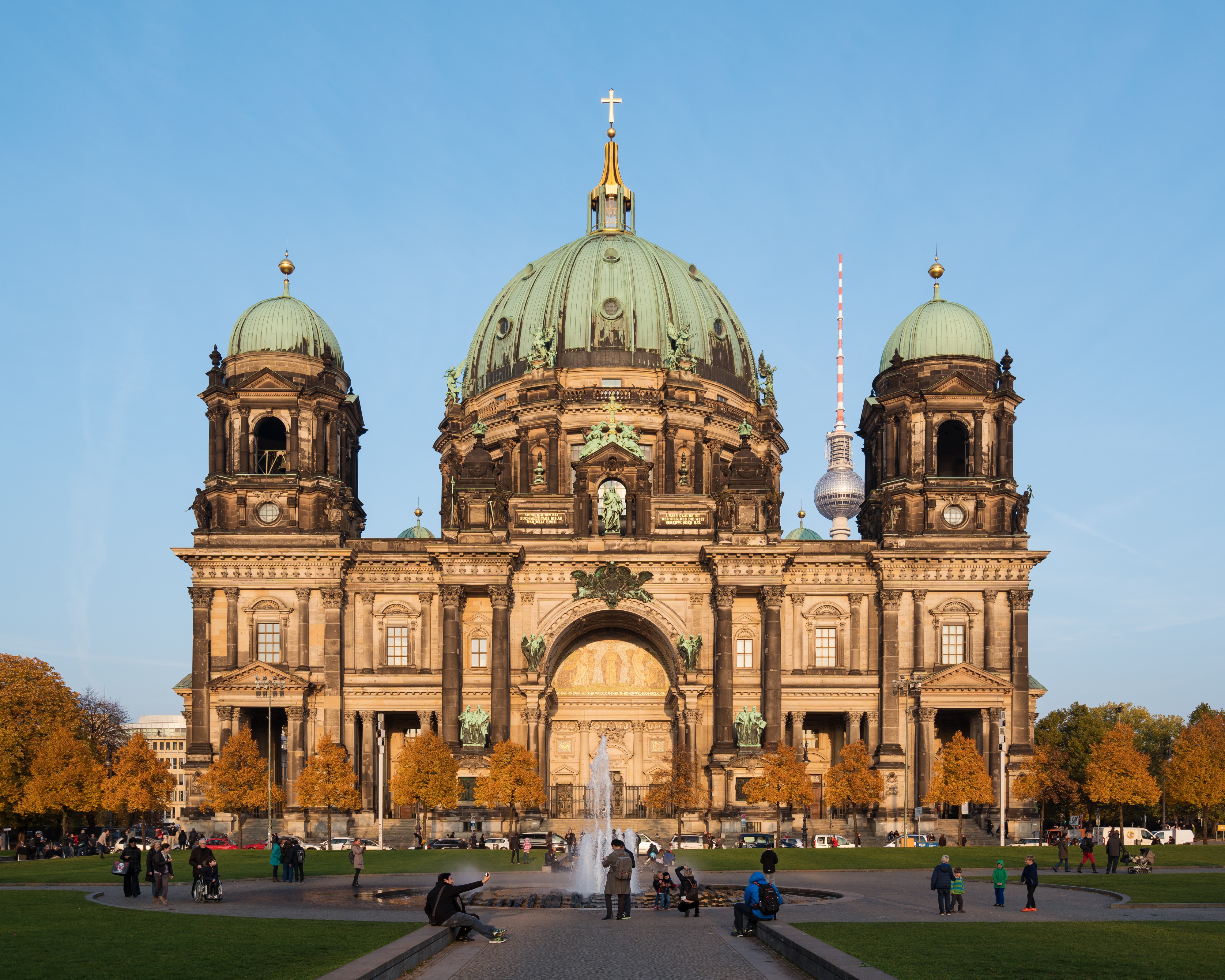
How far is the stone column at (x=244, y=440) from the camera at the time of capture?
273ft

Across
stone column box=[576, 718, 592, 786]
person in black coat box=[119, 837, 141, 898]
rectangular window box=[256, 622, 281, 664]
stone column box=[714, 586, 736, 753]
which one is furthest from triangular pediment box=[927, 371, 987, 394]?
person in black coat box=[119, 837, 141, 898]

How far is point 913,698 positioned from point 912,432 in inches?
635

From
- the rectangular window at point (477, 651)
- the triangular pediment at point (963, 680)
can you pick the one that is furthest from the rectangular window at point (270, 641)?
the triangular pediment at point (963, 680)

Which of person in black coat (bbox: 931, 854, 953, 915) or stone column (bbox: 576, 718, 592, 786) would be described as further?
stone column (bbox: 576, 718, 592, 786)

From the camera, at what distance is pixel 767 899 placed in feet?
95.1

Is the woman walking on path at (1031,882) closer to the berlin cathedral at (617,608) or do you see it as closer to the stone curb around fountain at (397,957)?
the stone curb around fountain at (397,957)

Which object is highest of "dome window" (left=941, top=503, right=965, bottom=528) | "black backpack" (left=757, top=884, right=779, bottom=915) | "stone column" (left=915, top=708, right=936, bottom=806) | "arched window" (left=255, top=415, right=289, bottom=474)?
"arched window" (left=255, top=415, right=289, bottom=474)

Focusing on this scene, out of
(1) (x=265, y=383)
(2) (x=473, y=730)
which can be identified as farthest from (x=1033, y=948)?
(1) (x=265, y=383)

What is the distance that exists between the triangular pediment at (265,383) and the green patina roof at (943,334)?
3737cm

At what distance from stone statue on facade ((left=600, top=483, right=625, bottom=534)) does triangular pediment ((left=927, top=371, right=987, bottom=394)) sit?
65.7 ft

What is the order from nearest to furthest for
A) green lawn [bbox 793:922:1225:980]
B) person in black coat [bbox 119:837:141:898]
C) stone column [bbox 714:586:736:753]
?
green lawn [bbox 793:922:1225:980] → person in black coat [bbox 119:837:141:898] → stone column [bbox 714:586:736:753]

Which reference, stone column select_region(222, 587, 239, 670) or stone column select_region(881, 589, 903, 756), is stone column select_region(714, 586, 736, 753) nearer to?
stone column select_region(881, 589, 903, 756)

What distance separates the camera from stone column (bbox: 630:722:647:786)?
3401 inches

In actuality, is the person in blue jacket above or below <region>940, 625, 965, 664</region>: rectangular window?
below
